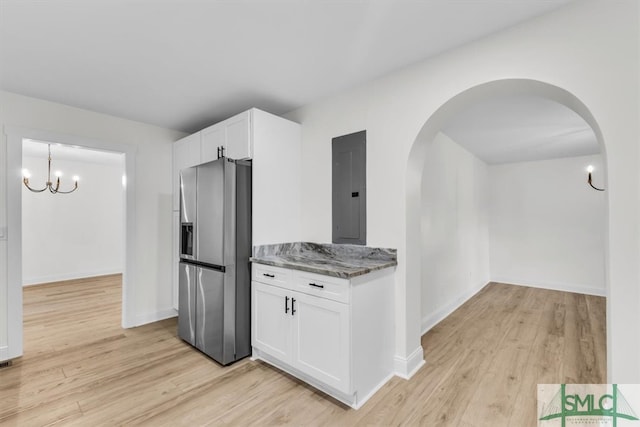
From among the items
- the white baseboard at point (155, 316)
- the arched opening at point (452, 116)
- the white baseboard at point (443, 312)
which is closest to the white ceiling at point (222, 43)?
the arched opening at point (452, 116)

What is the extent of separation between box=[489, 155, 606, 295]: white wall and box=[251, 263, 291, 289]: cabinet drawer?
5143 mm

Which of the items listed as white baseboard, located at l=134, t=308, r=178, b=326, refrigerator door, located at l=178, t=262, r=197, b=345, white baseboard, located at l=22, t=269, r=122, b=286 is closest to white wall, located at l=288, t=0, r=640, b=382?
refrigerator door, located at l=178, t=262, r=197, b=345

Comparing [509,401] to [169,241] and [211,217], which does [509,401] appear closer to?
[211,217]

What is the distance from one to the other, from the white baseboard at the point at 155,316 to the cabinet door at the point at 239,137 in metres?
2.25

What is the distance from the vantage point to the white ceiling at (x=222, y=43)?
5.46 ft

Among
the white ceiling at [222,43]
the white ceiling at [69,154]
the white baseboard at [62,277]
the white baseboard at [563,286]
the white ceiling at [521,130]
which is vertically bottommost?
the white baseboard at [563,286]

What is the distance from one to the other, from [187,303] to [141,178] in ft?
5.51

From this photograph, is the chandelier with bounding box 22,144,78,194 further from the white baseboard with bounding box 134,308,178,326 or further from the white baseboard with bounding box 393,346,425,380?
the white baseboard with bounding box 393,346,425,380

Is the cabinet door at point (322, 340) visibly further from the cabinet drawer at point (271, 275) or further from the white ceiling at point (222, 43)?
the white ceiling at point (222, 43)

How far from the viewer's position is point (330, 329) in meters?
2.01

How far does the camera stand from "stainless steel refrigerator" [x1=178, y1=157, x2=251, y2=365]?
250 cm

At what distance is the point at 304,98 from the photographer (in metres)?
2.91

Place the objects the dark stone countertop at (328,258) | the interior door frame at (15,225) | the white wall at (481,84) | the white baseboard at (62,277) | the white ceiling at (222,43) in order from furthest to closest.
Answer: the white baseboard at (62,277) → the interior door frame at (15,225) → the dark stone countertop at (328,258) → the white ceiling at (222,43) → the white wall at (481,84)

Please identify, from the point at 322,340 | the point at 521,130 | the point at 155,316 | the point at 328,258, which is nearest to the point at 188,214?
the point at 328,258
